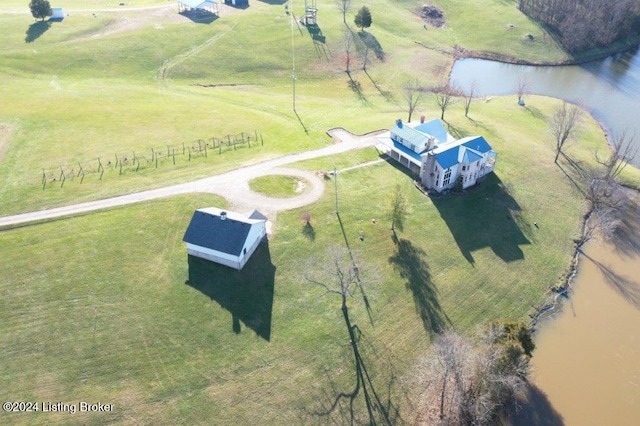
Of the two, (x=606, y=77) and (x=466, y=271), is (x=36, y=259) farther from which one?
(x=606, y=77)

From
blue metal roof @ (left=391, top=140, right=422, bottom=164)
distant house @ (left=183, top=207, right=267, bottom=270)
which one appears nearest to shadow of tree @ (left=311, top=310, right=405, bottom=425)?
distant house @ (left=183, top=207, right=267, bottom=270)

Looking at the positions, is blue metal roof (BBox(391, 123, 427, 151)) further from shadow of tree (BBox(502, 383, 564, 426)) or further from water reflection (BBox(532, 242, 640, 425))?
shadow of tree (BBox(502, 383, 564, 426))

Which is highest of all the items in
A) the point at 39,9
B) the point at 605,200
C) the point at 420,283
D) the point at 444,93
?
the point at 39,9

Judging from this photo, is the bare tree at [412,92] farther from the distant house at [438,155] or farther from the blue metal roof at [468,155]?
the blue metal roof at [468,155]

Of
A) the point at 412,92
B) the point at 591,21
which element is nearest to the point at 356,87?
the point at 412,92

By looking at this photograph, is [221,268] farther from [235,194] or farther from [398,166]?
[398,166]

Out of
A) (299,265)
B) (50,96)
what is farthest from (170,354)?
(50,96)

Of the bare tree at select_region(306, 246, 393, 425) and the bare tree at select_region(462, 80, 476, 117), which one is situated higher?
the bare tree at select_region(462, 80, 476, 117)
